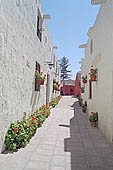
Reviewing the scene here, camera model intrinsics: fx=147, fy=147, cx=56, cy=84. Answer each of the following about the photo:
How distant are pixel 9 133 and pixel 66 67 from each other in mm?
43306

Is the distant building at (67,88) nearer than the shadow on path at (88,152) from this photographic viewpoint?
No

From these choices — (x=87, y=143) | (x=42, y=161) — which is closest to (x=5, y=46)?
(x=42, y=161)

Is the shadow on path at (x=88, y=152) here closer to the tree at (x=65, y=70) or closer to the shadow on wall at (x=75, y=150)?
the shadow on wall at (x=75, y=150)

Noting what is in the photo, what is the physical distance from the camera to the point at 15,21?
3848mm

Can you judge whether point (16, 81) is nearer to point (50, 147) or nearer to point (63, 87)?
point (50, 147)

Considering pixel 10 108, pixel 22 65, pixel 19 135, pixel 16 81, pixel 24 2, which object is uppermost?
pixel 24 2

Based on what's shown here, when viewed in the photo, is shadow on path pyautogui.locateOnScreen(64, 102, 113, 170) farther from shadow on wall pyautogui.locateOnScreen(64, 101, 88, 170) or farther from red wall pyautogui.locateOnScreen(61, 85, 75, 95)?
red wall pyautogui.locateOnScreen(61, 85, 75, 95)

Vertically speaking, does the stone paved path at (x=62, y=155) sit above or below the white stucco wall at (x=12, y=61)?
below

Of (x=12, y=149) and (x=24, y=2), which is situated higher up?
(x=24, y=2)

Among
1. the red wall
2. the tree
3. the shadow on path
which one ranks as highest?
the tree

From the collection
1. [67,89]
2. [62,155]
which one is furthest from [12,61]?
[67,89]

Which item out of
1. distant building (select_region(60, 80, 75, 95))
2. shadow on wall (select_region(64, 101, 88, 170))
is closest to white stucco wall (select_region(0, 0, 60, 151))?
shadow on wall (select_region(64, 101, 88, 170))

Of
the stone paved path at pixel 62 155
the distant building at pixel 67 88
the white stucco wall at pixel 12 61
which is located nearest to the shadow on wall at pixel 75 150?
the stone paved path at pixel 62 155

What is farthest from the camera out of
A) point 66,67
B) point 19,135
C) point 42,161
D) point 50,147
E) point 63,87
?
point 66,67
